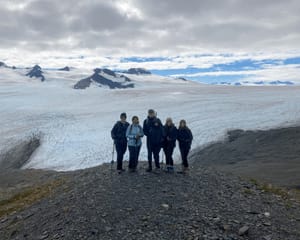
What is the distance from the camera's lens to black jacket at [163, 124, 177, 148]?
15500 millimetres

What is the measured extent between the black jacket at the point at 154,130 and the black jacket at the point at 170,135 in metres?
0.32

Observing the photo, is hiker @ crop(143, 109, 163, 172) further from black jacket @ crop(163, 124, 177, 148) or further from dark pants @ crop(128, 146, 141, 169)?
dark pants @ crop(128, 146, 141, 169)

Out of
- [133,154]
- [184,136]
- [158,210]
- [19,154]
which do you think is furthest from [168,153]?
[19,154]

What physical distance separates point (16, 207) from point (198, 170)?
6.37 meters

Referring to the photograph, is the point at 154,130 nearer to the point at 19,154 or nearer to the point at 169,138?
the point at 169,138

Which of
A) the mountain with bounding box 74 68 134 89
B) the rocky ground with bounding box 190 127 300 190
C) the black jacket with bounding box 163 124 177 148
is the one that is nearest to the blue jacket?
the black jacket with bounding box 163 124 177 148

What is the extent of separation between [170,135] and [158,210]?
13.8 feet

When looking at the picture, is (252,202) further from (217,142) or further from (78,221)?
(217,142)

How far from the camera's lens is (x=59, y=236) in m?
11.1

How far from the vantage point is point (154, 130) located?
15133 mm

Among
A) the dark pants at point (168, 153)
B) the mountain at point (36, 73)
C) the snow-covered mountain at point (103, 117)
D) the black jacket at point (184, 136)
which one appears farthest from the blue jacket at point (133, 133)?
the mountain at point (36, 73)

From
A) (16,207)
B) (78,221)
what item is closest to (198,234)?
(78,221)

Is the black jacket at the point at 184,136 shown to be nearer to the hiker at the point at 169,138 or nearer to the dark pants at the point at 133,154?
the hiker at the point at 169,138

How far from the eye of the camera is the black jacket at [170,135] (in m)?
15.5
